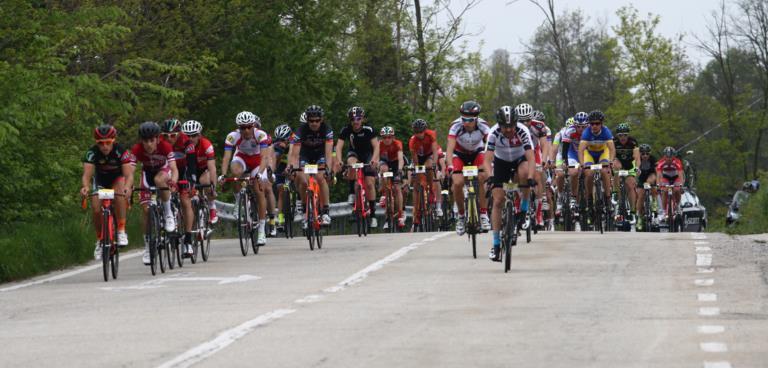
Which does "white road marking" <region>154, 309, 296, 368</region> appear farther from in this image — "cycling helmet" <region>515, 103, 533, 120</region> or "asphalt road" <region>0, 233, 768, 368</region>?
"cycling helmet" <region>515, 103, 533, 120</region>

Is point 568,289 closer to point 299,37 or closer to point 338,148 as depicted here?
point 338,148

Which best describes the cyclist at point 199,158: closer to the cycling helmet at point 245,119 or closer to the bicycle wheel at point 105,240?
the cycling helmet at point 245,119

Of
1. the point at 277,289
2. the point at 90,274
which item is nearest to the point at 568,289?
the point at 277,289

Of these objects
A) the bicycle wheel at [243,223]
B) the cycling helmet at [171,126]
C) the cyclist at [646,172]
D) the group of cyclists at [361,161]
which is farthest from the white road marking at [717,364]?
the cyclist at [646,172]

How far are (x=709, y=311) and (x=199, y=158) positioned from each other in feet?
32.4

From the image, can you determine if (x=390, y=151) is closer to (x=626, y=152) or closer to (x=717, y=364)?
(x=626, y=152)

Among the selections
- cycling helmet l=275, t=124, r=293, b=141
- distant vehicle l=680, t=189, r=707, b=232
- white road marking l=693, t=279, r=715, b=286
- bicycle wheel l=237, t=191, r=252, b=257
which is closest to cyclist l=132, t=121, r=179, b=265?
bicycle wheel l=237, t=191, r=252, b=257

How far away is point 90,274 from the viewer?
18812 millimetres

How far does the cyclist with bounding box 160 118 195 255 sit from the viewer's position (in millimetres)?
19406

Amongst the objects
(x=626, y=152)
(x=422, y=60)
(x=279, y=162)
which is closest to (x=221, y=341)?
(x=279, y=162)

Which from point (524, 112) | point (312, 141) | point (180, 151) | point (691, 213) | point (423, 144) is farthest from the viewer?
point (691, 213)

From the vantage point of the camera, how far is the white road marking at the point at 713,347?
32.0 feet

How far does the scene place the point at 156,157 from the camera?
18391 mm

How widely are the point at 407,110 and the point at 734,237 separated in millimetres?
31517
